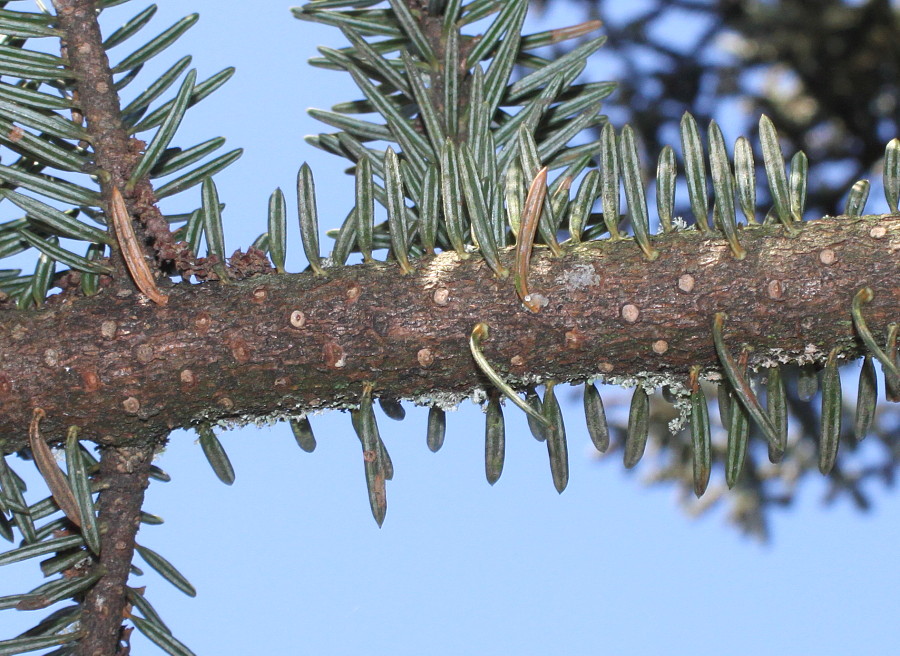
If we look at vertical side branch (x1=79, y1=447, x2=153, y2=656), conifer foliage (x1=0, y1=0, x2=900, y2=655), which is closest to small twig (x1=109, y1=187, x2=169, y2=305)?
conifer foliage (x1=0, y1=0, x2=900, y2=655)

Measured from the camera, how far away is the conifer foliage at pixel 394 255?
0.64 metres

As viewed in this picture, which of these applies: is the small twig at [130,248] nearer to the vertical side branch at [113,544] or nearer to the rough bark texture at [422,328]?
the rough bark texture at [422,328]

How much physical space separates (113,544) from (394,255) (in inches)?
13.8

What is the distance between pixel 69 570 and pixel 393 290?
0.39 meters

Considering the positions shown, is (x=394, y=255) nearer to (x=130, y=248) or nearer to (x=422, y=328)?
(x=422, y=328)

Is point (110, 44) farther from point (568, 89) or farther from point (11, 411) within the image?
point (568, 89)

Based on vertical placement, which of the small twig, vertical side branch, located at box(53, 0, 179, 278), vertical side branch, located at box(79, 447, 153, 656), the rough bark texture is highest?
vertical side branch, located at box(53, 0, 179, 278)

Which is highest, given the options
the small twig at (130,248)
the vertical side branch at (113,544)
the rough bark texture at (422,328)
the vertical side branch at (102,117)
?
the vertical side branch at (102,117)

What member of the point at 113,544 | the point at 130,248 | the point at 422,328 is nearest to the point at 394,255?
the point at 422,328

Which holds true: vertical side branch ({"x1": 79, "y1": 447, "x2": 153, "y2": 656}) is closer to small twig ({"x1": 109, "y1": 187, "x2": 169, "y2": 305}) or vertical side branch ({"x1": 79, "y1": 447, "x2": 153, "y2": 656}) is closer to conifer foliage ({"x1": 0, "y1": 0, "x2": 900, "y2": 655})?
conifer foliage ({"x1": 0, "y1": 0, "x2": 900, "y2": 655})

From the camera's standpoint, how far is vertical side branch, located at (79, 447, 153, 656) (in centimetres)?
72

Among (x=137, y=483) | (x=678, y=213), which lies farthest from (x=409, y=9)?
(x=678, y=213)

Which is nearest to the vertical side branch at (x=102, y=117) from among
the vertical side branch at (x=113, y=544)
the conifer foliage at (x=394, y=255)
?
the conifer foliage at (x=394, y=255)

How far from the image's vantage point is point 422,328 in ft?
2.14
